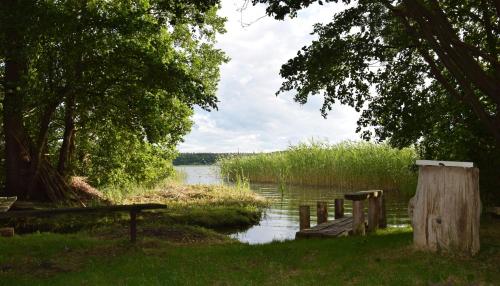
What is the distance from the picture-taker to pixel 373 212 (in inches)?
698

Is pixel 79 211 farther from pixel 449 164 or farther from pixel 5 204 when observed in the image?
pixel 449 164

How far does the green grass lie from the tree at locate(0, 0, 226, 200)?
294 inches

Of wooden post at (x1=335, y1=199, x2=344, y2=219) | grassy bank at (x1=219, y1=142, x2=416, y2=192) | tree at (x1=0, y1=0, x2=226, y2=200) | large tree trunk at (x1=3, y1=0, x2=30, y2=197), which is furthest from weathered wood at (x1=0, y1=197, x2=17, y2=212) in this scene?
grassy bank at (x1=219, y1=142, x2=416, y2=192)

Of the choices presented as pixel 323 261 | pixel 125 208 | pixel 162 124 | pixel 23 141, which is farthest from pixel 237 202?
pixel 323 261

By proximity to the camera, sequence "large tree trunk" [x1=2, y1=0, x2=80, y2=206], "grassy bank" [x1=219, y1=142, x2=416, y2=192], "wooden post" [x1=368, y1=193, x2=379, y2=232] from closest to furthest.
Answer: "wooden post" [x1=368, y1=193, x2=379, y2=232]
"large tree trunk" [x1=2, y1=0, x2=80, y2=206]
"grassy bank" [x1=219, y1=142, x2=416, y2=192]

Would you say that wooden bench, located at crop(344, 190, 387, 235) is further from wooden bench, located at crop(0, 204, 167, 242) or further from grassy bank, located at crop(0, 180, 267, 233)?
grassy bank, located at crop(0, 180, 267, 233)

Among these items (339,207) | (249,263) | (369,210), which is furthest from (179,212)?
(249,263)

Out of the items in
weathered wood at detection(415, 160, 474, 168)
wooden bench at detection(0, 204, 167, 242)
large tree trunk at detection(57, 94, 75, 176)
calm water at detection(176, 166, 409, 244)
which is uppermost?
large tree trunk at detection(57, 94, 75, 176)

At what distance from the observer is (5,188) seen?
23547 mm

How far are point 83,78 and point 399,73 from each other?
40.8 ft

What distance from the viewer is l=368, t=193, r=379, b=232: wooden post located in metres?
17.5

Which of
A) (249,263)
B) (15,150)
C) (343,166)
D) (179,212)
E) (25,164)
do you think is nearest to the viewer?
(249,263)

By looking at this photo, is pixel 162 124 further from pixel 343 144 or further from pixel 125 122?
pixel 343 144

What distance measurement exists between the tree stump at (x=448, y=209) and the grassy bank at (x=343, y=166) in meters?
19.7
